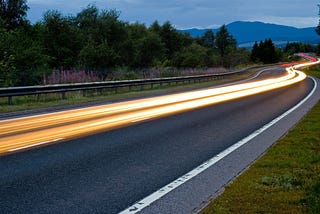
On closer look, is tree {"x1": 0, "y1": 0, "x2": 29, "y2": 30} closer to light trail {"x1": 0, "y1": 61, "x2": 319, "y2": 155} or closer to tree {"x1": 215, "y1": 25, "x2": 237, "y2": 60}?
light trail {"x1": 0, "y1": 61, "x2": 319, "y2": 155}

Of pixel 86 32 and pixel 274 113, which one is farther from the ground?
pixel 86 32

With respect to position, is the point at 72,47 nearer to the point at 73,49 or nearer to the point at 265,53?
the point at 73,49

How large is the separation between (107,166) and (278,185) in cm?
285

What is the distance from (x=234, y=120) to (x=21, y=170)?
861 centimetres

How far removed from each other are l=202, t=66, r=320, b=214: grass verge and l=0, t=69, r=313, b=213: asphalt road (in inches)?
41.7

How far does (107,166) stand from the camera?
7953 mm

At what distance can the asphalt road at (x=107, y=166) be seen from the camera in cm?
593

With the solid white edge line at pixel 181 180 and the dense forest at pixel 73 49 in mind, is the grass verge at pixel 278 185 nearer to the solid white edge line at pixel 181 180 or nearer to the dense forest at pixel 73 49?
the solid white edge line at pixel 181 180

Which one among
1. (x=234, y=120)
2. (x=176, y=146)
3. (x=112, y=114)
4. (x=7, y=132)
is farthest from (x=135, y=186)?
(x=112, y=114)

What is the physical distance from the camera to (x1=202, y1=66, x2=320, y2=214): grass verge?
221 inches

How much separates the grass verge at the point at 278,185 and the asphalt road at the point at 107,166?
106 cm

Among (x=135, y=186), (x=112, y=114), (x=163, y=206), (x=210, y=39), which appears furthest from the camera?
(x=210, y=39)

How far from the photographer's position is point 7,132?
1195cm

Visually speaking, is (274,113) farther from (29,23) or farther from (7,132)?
(29,23)
